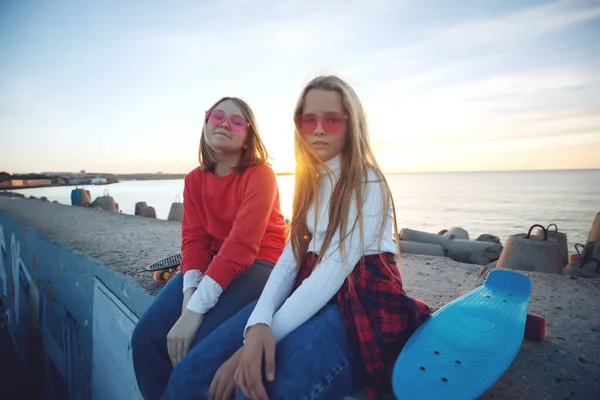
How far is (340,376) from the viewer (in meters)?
1.25

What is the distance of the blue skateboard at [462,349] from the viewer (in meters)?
1.29

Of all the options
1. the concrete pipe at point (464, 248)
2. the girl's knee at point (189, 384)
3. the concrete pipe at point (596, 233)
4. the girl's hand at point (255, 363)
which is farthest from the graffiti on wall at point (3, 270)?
the concrete pipe at point (596, 233)

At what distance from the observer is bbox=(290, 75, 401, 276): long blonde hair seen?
1.52 meters

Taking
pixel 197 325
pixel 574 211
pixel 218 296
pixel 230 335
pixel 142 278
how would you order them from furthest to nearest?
1. pixel 574 211
2. pixel 142 278
3. pixel 218 296
4. pixel 197 325
5. pixel 230 335

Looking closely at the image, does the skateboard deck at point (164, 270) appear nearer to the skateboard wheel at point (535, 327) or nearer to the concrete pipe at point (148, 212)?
the skateboard wheel at point (535, 327)

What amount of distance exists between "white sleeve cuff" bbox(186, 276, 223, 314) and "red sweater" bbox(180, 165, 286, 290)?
0.11 ft

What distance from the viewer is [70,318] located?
155 inches

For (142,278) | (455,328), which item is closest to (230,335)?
(455,328)

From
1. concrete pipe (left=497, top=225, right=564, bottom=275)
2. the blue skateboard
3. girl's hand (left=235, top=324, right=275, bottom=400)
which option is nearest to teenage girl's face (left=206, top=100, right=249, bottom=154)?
girl's hand (left=235, top=324, right=275, bottom=400)

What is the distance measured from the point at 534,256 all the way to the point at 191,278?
3922 millimetres

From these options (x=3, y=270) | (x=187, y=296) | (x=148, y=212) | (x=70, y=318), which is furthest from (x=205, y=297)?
(x=148, y=212)

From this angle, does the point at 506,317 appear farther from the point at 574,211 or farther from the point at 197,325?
the point at 574,211

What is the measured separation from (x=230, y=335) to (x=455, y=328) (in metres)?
1.13

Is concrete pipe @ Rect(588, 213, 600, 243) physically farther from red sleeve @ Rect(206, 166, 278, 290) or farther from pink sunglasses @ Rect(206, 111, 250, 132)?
pink sunglasses @ Rect(206, 111, 250, 132)
